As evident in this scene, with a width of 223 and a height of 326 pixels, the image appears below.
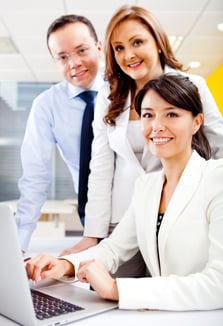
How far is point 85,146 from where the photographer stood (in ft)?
6.52

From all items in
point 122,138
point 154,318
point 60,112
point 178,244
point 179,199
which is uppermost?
point 60,112

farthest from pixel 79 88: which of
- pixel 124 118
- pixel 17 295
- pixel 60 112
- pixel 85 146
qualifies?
pixel 17 295

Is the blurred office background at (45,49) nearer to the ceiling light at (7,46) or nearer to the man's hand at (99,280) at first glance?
the ceiling light at (7,46)

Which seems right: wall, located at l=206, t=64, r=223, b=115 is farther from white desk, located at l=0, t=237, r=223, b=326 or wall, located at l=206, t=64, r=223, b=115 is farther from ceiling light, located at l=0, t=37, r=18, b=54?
white desk, located at l=0, t=237, r=223, b=326

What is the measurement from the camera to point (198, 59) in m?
4.74

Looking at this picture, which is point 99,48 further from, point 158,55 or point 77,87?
point 158,55

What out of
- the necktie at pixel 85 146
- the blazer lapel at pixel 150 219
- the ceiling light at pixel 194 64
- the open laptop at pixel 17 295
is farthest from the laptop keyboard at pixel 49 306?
the ceiling light at pixel 194 64

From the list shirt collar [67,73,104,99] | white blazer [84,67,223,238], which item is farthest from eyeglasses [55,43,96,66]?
white blazer [84,67,223,238]

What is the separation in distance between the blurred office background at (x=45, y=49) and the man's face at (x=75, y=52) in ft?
5.45

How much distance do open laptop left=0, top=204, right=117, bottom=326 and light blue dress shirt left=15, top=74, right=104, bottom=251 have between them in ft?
3.91

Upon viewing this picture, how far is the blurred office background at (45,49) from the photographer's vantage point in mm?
3633

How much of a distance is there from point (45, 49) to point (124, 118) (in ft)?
10.5

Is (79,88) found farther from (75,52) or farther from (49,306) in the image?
(49,306)

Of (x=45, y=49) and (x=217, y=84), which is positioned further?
(x=45, y=49)
